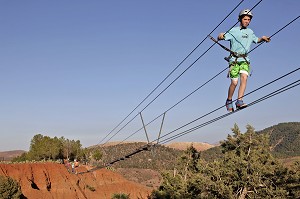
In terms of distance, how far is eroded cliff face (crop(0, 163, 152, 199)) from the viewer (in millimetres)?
68412

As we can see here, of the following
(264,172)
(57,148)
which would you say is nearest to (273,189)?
(264,172)

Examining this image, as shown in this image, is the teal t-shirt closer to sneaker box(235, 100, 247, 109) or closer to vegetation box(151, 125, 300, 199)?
sneaker box(235, 100, 247, 109)

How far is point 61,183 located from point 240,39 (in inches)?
2816

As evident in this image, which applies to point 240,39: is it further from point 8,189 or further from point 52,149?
point 52,149

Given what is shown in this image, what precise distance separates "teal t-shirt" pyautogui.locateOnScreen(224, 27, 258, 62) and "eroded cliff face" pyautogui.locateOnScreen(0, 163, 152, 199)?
64580mm

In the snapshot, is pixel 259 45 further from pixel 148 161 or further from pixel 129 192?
pixel 148 161

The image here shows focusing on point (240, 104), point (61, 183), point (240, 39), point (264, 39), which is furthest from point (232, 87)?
point (61, 183)

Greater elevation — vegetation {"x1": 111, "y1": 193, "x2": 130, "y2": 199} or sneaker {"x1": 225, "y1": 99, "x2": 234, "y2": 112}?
sneaker {"x1": 225, "y1": 99, "x2": 234, "y2": 112}

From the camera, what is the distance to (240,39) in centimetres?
805

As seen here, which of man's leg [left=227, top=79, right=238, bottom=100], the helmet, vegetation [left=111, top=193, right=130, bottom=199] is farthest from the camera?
vegetation [left=111, top=193, right=130, bottom=199]

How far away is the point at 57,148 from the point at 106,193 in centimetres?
2497

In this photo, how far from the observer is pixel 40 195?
6744 cm

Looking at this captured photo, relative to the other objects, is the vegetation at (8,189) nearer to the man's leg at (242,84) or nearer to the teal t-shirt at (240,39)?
the man's leg at (242,84)

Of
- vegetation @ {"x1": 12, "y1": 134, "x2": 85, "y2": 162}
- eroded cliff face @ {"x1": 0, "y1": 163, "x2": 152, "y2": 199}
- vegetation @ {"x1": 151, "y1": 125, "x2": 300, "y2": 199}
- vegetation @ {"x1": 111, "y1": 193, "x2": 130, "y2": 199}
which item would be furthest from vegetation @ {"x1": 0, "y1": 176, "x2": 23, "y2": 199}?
vegetation @ {"x1": 12, "y1": 134, "x2": 85, "y2": 162}
